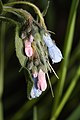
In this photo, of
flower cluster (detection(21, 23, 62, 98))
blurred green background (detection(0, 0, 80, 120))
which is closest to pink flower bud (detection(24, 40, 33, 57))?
flower cluster (detection(21, 23, 62, 98))

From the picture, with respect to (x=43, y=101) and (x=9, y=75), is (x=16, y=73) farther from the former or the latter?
(x=43, y=101)

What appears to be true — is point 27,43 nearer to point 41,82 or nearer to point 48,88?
point 41,82

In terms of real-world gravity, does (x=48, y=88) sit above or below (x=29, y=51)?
below

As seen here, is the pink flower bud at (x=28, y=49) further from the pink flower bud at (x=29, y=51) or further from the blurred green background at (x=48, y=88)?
the blurred green background at (x=48, y=88)

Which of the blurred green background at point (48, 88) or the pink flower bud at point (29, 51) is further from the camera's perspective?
the blurred green background at point (48, 88)

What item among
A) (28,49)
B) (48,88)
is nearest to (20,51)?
(28,49)

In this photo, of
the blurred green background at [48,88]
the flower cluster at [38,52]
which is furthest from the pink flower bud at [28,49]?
the blurred green background at [48,88]

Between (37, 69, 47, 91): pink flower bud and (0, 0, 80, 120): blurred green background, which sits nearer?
(37, 69, 47, 91): pink flower bud

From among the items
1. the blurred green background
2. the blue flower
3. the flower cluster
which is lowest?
the blurred green background

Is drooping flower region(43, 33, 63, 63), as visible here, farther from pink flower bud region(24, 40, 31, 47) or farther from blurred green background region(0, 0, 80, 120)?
blurred green background region(0, 0, 80, 120)
